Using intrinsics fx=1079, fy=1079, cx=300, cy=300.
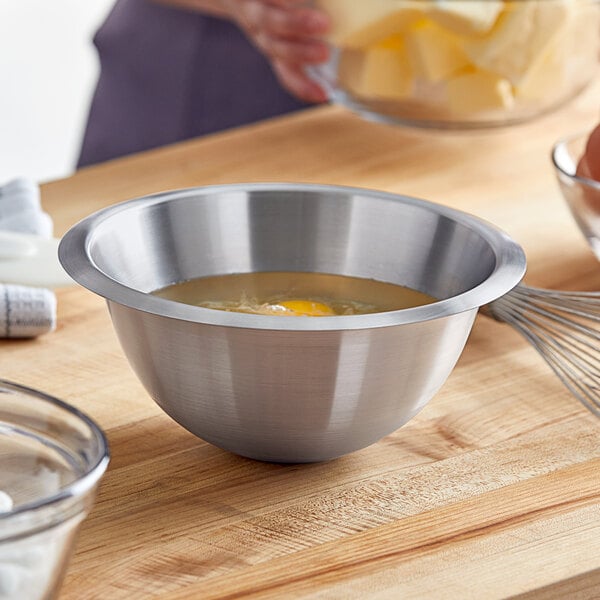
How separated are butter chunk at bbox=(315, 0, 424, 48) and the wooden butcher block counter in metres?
0.30

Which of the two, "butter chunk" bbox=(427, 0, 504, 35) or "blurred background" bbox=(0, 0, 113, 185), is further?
"blurred background" bbox=(0, 0, 113, 185)

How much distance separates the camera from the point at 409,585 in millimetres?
518

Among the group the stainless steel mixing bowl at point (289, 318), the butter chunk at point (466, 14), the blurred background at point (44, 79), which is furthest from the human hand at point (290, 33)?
the blurred background at point (44, 79)

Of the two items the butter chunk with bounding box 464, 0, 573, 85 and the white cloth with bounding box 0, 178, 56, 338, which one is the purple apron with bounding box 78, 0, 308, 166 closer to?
the butter chunk with bounding box 464, 0, 573, 85

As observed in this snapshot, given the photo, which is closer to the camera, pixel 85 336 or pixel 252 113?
pixel 85 336

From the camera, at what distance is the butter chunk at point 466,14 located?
0.99 m

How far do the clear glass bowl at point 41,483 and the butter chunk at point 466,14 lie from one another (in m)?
0.63

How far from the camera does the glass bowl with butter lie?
102cm

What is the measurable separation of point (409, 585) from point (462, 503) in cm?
8

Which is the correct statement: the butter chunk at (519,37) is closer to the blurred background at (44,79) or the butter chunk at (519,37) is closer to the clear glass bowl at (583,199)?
the clear glass bowl at (583,199)

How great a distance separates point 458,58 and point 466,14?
3.2 inches

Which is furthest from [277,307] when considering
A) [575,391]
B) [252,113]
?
[252,113]

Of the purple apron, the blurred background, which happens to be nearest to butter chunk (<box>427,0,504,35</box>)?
the purple apron

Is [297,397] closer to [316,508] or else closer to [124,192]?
[316,508]
